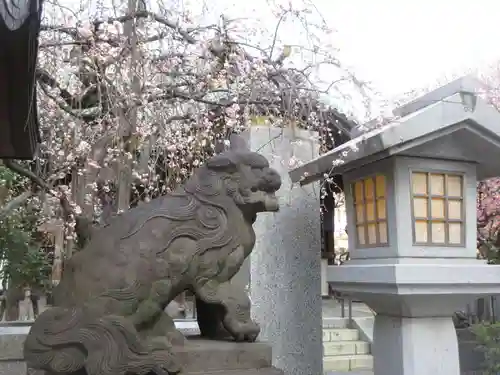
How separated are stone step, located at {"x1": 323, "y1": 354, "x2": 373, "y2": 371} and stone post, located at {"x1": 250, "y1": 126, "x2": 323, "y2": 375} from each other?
3703 mm

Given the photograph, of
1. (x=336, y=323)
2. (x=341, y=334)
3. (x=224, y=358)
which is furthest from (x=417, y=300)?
(x=336, y=323)

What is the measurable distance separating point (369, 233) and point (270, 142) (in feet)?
3.08

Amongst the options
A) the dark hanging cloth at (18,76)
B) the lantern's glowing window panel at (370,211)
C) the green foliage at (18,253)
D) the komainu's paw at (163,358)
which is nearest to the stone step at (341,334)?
the green foliage at (18,253)

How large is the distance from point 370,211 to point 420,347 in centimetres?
92

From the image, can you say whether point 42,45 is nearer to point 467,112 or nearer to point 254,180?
point 254,180

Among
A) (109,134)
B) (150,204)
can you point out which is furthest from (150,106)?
(150,204)

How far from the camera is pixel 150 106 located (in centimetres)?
378

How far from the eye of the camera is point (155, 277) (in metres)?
2.14

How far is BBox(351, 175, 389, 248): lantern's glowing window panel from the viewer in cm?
337

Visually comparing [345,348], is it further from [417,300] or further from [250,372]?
[250,372]

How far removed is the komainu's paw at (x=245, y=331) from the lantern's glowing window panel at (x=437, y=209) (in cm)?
137

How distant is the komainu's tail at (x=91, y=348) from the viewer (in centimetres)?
203

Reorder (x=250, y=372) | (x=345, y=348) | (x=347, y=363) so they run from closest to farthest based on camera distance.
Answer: (x=250, y=372) → (x=347, y=363) → (x=345, y=348)

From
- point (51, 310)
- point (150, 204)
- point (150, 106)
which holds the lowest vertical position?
point (51, 310)
